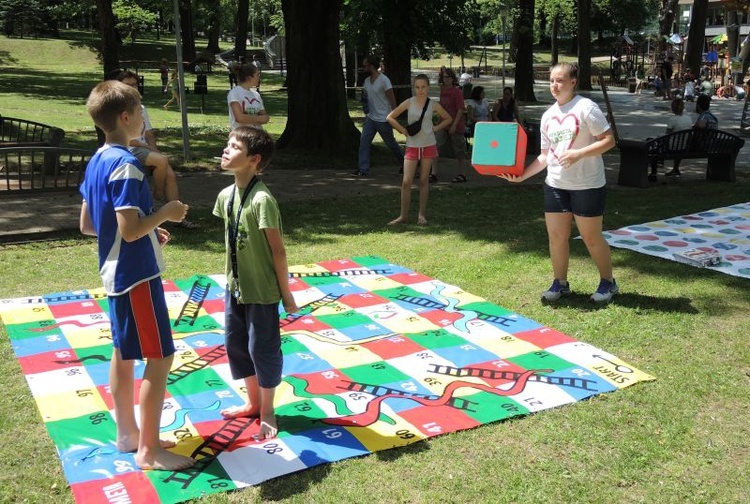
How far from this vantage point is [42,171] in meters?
10.8

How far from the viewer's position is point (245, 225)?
13.5ft

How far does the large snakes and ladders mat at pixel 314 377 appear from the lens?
4.18 m

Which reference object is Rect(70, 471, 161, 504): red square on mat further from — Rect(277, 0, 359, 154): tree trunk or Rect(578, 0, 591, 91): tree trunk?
Rect(578, 0, 591, 91): tree trunk

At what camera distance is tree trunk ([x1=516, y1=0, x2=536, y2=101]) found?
94.3 feet

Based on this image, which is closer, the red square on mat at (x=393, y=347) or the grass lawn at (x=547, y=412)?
the grass lawn at (x=547, y=412)

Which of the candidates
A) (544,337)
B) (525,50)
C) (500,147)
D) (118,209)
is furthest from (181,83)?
(525,50)

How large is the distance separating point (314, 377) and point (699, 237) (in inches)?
219

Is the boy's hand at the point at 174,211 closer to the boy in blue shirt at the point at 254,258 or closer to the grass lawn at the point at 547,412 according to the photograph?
the boy in blue shirt at the point at 254,258

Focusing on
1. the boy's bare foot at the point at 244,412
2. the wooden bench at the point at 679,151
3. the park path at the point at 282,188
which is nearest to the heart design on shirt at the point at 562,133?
the boy's bare foot at the point at 244,412

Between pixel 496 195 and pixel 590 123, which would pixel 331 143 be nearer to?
pixel 496 195

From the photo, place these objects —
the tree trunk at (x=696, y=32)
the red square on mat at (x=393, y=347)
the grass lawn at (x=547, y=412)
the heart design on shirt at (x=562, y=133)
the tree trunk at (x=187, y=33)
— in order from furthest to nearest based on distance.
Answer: the tree trunk at (x=187, y=33)
the tree trunk at (x=696, y=32)
the heart design on shirt at (x=562, y=133)
the red square on mat at (x=393, y=347)
the grass lawn at (x=547, y=412)

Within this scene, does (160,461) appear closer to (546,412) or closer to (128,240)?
Result: (128,240)

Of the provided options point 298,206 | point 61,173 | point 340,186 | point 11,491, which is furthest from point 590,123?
point 61,173

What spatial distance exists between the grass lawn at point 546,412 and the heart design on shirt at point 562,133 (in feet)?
4.22
